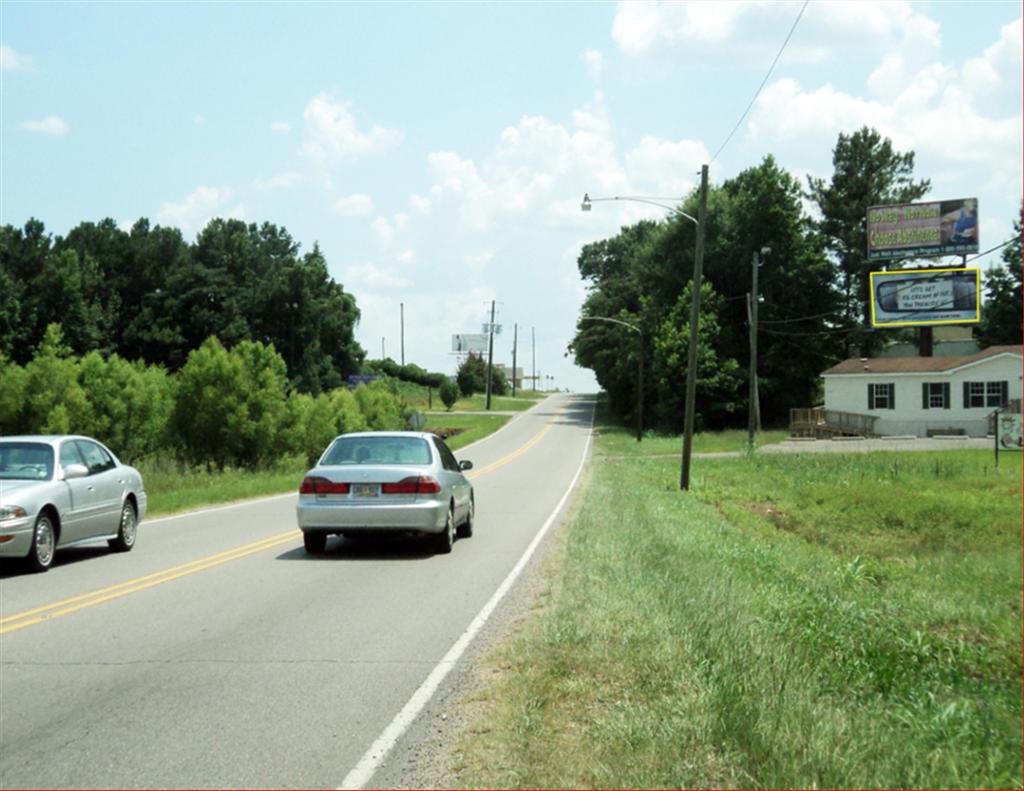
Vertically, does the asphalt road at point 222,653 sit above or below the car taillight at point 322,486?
below

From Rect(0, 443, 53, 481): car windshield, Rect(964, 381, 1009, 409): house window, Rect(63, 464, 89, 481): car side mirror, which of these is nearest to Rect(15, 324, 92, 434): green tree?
Rect(0, 443, 53, 481): car windshield

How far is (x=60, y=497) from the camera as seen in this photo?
1404 centimetres

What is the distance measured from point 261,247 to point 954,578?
11412 centimetres

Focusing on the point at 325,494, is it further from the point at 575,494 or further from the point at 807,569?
the point at 575,494

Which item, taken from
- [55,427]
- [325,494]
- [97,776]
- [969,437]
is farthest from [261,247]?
[97,776]

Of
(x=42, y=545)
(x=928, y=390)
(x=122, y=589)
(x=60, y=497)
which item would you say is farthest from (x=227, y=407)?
(x=928, y=390)

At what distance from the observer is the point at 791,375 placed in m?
77.9

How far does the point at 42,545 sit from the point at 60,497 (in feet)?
2.35

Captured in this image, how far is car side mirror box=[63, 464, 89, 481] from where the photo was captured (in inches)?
568

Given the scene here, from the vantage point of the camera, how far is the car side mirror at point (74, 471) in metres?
14.4

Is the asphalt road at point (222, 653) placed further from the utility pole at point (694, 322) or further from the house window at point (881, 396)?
the house window at point (881, 396)

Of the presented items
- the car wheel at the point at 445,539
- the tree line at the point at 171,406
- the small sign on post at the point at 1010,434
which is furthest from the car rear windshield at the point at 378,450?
the tree line at the point at 171,406

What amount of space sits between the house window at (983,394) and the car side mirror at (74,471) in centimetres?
4381

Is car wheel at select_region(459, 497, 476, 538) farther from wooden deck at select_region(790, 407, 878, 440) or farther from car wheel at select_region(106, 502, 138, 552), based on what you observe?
wooden deck at select_region(790, 407, 878, 440)
